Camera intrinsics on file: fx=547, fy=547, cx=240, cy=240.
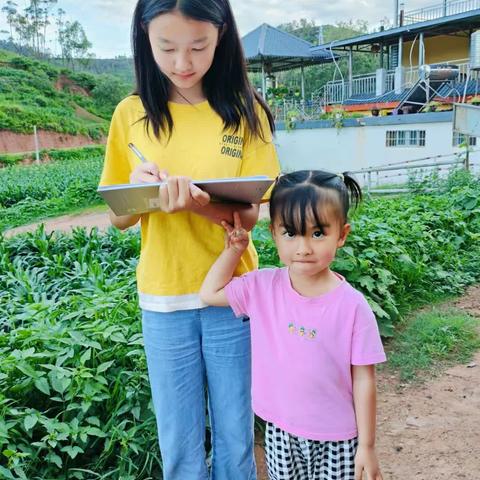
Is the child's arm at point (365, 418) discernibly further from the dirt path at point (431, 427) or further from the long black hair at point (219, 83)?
the dirt path at point (431, 427)

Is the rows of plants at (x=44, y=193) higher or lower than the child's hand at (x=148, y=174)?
lower

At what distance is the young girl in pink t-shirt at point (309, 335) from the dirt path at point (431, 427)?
3.38ft

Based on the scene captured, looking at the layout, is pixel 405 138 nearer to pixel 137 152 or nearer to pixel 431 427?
pixel 431 427

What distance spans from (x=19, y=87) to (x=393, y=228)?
127ft

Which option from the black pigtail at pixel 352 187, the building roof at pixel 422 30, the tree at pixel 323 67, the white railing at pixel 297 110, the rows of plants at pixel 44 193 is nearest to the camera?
the black pigtail at pixel 352 187

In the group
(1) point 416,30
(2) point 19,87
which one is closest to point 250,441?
(1) point 416,30

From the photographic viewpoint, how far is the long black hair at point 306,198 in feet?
4.30

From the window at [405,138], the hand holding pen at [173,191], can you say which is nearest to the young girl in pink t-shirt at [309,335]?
the hand holding pen at [173,191]

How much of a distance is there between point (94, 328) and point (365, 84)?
16.4 meters

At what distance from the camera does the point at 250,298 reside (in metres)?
1.46

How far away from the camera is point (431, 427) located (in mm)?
2680

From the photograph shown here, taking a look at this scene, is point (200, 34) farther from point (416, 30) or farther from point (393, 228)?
point (416, 30)

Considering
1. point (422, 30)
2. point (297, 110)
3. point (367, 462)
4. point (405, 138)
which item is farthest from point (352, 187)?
point (422, 30)

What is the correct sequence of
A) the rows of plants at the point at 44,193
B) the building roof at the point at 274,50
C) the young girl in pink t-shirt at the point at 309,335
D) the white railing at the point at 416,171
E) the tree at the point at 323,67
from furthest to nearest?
the tree at the point at 323,67
the building roof at the point at 274,50
the rows of plants at the point at 44,193
the white railing at the point at 416,171
the young girl in pink t-shirt at the point at 309,335
